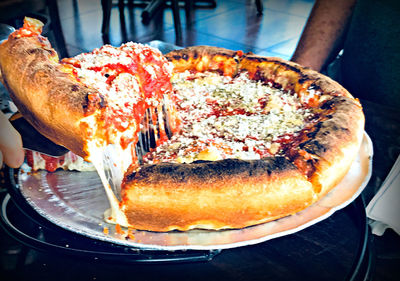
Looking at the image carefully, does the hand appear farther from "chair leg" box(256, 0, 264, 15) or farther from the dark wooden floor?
"chair leg" box(256, 0, 264, 15)

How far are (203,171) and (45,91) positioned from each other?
14.4 inches

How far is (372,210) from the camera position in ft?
3.02

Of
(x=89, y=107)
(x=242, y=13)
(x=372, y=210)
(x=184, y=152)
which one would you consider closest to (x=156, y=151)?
(x=184, y=152)

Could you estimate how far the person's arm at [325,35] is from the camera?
4.66 ft

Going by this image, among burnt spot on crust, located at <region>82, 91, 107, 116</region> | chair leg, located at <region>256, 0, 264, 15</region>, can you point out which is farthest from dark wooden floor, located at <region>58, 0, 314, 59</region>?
burnt spot on crust, located at <region>82, 91, 107, 116</region>

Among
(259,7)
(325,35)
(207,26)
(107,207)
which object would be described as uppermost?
(325,35)

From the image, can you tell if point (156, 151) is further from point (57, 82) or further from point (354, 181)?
point (354, 181)

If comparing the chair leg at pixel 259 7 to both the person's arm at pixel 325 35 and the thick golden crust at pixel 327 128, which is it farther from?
the thick golden crust at pixel 327 128

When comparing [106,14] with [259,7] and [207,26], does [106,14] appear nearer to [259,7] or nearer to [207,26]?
[207,26]

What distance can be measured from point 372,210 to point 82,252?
74cm

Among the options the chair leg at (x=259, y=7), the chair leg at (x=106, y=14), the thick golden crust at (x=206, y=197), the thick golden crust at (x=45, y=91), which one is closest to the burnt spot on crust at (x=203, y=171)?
the thick golden crust at (x=206, y=197)

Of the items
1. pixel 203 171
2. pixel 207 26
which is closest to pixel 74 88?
pixel 203 171

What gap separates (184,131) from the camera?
901 millimetres

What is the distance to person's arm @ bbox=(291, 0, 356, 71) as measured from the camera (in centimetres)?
142
